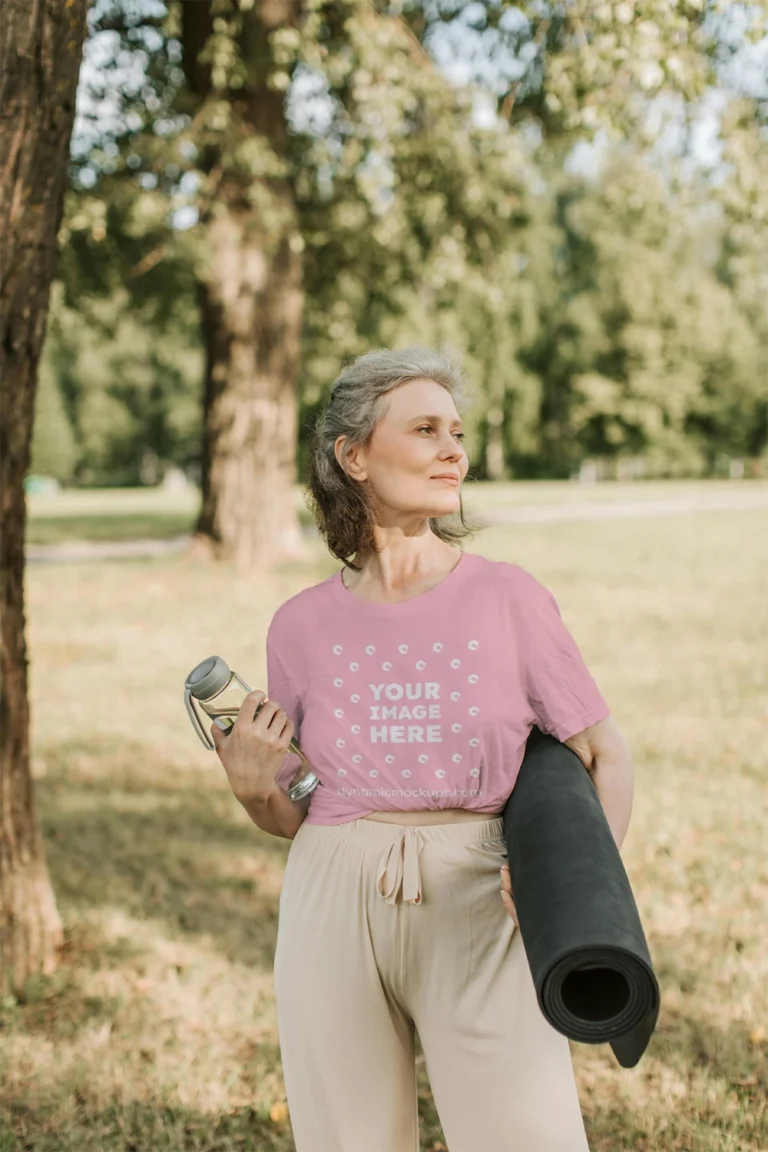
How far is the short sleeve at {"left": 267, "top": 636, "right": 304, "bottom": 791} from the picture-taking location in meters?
2.21

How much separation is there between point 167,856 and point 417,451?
3.94m

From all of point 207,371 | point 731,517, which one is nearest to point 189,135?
point 207,371

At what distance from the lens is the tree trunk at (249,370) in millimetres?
13516

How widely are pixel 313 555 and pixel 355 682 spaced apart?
12.7m

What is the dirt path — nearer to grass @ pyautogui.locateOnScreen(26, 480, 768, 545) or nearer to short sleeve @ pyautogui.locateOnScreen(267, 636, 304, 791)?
grass @ pyautogui.locateOnScreen(26, 480, 768, 545)

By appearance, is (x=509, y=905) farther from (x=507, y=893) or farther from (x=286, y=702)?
(x=286, y=702)

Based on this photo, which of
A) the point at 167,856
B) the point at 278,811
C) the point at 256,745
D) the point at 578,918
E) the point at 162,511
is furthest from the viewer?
the point at 162,511

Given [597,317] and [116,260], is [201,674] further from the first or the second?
[597,317]

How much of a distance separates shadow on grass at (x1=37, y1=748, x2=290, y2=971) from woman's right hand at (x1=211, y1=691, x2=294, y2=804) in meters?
2.54

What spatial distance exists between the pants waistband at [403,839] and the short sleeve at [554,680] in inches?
8.5

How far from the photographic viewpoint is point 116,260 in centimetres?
1561

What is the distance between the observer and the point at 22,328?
3576 mm

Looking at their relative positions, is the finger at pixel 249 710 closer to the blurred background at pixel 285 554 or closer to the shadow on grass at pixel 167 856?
the blurred background at pixel 285 554

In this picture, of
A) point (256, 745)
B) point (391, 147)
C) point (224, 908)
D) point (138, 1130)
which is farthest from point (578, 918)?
point (391, 147)
